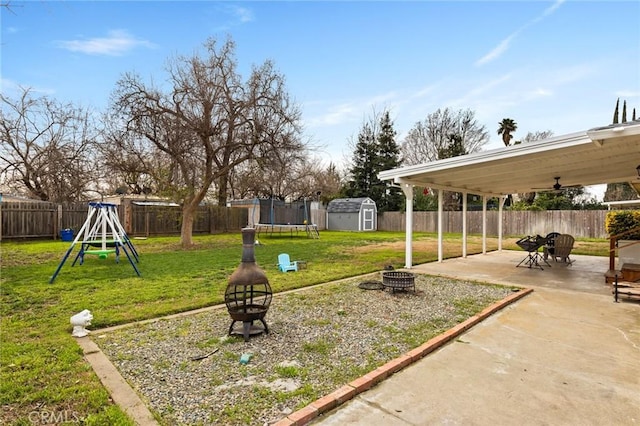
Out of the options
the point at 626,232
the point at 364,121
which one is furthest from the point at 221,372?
the point at 364,121

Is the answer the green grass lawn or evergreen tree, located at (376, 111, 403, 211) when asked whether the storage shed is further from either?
the green grass lawn

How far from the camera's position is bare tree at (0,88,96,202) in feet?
52.9

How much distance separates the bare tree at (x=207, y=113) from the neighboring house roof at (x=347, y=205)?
504 inches

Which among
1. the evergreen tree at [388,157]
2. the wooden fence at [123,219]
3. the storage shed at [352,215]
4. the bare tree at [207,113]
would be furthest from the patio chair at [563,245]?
the evergreen tree at [388,157]

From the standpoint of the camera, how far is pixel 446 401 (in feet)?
7.88

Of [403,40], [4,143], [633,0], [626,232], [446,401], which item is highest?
[403,40]

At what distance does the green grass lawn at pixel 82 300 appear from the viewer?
231 cm

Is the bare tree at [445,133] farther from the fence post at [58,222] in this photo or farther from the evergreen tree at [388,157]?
the fence post at [58,222]

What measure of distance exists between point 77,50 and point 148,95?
8.99 feet

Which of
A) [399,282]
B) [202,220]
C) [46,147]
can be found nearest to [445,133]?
[202,220]

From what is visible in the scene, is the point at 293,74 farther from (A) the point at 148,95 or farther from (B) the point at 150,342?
(B) the point at 150,342

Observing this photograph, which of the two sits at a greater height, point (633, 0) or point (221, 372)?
point (633, 0)

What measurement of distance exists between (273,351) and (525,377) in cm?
219

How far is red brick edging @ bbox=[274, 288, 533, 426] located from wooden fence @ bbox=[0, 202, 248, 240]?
1502 centimetres
